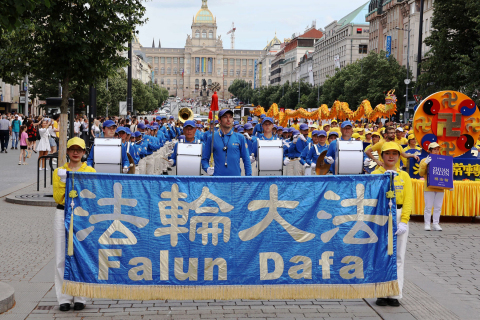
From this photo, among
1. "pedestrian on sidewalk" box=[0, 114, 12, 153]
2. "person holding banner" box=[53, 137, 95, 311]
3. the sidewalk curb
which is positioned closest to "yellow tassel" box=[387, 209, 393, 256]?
"person holding banner" box=[53, 137, 95, 311]

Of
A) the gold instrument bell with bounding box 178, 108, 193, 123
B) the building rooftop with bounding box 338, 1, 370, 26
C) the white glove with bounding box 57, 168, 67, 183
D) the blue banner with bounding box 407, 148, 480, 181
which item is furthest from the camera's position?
the building rooftop with bounding box 338, 1, 370, 26

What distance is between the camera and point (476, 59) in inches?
1242

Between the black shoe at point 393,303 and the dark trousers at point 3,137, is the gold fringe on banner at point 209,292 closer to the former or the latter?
the black shoe at point 393,303

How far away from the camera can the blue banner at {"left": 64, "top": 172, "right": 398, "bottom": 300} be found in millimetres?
6082

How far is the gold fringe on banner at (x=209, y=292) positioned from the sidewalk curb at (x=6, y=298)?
618 mm

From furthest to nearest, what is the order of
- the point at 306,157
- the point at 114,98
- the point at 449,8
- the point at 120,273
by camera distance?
the point at 114,98
the point at 449,8
the point at 306,157
the point at 120,273

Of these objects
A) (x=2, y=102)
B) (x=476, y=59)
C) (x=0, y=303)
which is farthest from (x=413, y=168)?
(x=2, y=102)

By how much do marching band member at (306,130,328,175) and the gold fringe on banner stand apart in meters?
8.09

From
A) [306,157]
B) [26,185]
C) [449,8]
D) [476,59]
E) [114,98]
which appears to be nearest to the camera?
[306,157]

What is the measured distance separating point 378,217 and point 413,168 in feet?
25.8

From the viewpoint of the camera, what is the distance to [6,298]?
20.5 feet

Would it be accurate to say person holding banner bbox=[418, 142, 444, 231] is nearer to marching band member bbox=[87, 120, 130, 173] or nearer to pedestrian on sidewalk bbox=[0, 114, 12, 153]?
marching band member bbox=[87, 120, 130, 173]

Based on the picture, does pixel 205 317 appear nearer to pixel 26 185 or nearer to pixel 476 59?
pixel 26 185

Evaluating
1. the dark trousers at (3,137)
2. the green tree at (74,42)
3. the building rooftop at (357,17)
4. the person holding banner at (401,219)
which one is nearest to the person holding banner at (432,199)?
the person holding banner at (401,219)
